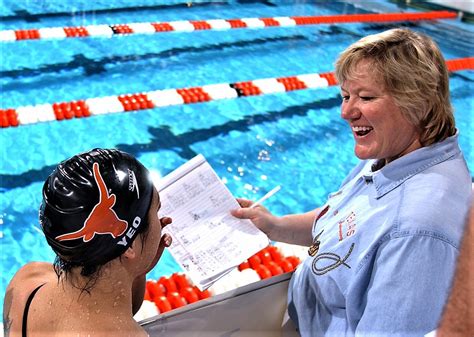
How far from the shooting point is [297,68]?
19.6 ft

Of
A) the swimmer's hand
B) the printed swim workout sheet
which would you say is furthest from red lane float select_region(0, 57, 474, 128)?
the swimmer's hand

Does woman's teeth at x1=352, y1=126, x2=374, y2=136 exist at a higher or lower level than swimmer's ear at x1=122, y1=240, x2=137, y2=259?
higher

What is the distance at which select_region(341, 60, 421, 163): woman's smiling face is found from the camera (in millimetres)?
1688

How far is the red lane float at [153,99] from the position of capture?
423 centimetres

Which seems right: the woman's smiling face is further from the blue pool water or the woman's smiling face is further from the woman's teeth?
the blue pool water

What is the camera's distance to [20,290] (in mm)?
1555

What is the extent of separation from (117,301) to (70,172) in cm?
34

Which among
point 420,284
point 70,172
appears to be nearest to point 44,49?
point 70,172

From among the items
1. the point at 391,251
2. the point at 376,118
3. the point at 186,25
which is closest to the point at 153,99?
the point at 186,25

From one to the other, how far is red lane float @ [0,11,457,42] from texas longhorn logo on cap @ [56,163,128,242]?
15.8 ft

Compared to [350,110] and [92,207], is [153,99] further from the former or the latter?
[92,207]

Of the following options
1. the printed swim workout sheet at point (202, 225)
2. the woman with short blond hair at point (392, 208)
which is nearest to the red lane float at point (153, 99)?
the printed swim workout sheet at point (202, 225)

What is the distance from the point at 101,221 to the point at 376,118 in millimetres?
864

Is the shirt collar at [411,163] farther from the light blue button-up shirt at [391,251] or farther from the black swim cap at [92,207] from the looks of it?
the black swim cap at [92,207]
